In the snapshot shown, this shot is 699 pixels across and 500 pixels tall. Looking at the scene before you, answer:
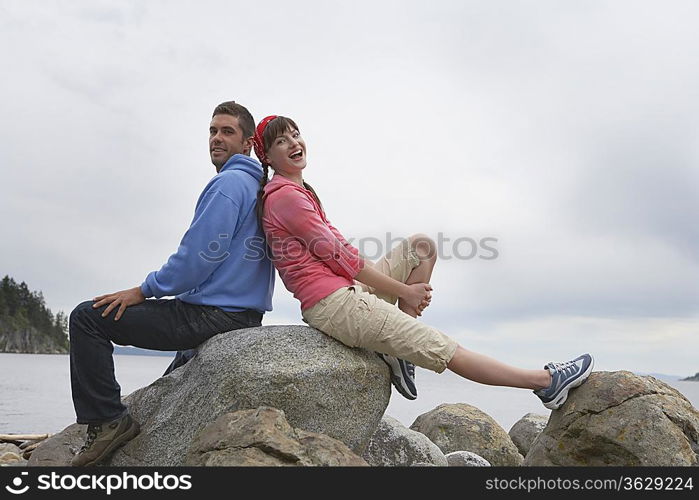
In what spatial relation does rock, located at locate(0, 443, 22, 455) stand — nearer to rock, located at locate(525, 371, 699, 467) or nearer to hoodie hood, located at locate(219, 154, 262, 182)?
hoodie hood, located at locate(219, 154, 262, 182)

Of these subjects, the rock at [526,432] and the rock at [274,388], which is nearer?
the rock at [274,388]

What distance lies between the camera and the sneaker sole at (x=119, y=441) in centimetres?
653

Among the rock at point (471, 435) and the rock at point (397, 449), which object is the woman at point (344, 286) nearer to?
the rock at point (397, 449)

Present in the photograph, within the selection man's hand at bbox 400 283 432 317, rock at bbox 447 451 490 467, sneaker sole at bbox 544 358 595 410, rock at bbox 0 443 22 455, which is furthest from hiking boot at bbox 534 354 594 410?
rock at bbox 0 443 22 455

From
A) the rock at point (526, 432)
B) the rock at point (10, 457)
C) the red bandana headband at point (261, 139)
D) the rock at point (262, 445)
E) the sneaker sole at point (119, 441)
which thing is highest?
the red bandana headband at point (261, 139)

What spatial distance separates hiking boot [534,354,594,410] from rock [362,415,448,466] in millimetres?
1658

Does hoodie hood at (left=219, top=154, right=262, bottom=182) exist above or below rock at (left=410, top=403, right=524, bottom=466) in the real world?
above

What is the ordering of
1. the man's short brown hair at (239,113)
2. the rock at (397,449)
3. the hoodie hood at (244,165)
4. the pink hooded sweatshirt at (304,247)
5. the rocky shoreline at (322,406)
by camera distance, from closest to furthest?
1. the rocky shoreline at (322,406)
2. the pink hooded sweatshirt at (304,247)
3. the hoodie hood at (244,165)
4. the man's short brown hair at (239,113)
5. the rock at (397,449)

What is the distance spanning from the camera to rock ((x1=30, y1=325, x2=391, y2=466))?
240 inches

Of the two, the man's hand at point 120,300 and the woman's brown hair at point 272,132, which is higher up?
the woman's brown hair at point 272,132

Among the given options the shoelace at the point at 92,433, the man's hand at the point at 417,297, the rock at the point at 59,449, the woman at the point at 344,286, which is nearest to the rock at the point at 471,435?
the woman at the point at 344,286

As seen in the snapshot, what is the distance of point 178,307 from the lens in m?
6.66

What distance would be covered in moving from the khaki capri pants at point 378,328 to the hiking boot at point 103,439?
1974 millimetres

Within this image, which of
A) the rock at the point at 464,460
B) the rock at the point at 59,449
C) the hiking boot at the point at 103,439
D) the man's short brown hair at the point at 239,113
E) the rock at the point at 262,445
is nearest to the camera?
the rock at the point at 262,445
